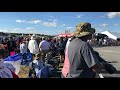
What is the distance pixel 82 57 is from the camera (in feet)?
13.1

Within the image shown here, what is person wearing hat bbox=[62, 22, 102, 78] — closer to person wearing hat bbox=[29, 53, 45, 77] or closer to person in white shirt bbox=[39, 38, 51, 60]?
person wearing hat bbox=[29, 53, 45, 77]

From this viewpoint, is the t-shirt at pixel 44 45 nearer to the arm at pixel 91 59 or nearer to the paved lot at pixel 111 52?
the paved lot at pixel 111 52

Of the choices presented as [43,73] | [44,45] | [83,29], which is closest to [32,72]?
[43,73]

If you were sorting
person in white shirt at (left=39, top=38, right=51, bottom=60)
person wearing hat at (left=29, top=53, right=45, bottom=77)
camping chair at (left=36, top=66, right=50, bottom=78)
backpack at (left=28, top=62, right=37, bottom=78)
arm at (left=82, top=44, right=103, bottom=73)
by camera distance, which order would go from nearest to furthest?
arm at (left=82, top=44, right=103, bottom=73) → camping chair at (left=36, top=66, right=50, bottom=78) → backpack at (left=28, top=62, right=37, bottom=78) → person wearing hat at (left=29, top=53, right=45, bottom=77) → person in white shirt at (left=39, top=38, right=51, bottom=60)

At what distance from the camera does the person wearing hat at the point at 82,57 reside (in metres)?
3.92

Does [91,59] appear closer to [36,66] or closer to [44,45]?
[36,66]

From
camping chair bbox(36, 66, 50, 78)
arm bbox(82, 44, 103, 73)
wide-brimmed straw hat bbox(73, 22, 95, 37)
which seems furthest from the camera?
camping chair bbox(36, 66, 50, 78)

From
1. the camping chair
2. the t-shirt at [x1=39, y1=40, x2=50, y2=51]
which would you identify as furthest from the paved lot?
the t-shirt at [x1=39, y1=40, x2=50, y2=51]

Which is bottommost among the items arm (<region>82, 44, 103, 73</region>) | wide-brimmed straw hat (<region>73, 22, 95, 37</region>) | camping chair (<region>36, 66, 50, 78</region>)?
camping chair (<region>36, 66, 50, 78</region>)

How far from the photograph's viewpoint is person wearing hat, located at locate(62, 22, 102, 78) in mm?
3924

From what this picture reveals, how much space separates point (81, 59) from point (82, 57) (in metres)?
0.03
